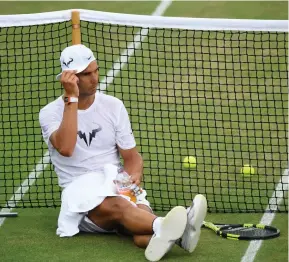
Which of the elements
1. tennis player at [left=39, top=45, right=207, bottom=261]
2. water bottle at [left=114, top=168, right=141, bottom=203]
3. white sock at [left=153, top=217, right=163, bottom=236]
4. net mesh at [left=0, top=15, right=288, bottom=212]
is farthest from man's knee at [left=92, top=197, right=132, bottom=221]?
net mesh at [left=0, top=15, right=288, bottom=212]

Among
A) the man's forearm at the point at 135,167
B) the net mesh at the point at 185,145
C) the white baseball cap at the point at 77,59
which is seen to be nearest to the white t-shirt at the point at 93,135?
the man's forearm at the point at 135,167

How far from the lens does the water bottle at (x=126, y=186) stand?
1149 cm

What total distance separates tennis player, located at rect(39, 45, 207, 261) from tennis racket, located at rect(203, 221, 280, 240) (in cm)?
65

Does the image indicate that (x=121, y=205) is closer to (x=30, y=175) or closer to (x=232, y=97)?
(x=30, y=175)

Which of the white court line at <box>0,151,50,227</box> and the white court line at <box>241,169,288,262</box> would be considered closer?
the white court line at <box>241,169,288,262</box>

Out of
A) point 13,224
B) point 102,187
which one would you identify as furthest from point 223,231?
point 13,224

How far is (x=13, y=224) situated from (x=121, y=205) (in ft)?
4.67

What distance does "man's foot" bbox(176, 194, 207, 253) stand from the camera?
430 inches

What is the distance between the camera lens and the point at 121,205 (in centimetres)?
1130

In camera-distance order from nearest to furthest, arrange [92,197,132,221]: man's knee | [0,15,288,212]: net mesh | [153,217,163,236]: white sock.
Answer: [153,217,163,236]: white sock
[92,197,132,221]: man's knee
[0,15,288,212]: net mesh

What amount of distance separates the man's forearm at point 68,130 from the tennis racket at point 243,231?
1.62 m

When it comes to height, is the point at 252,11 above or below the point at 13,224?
above

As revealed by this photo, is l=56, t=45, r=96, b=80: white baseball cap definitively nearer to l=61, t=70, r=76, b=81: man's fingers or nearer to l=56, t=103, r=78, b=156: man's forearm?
l=61, t=70, r=76, b=81: man's fingers

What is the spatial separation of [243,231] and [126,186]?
4.04 feet
